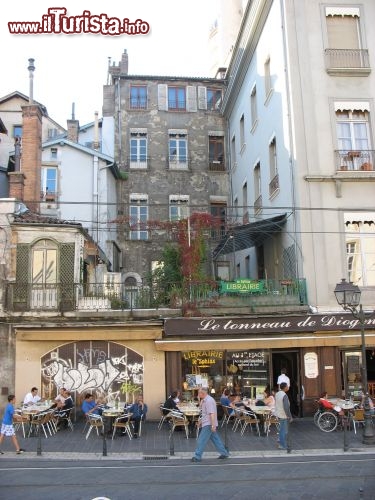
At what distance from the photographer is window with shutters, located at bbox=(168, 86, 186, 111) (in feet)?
95.3

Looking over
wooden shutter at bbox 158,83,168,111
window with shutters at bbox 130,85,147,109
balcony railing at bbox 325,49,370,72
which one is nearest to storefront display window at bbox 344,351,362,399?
balcony railing at bbox 325,49,370,72

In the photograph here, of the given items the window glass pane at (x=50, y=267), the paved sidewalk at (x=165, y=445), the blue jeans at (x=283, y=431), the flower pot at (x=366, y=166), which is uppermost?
the flower pot at (x=366, y=166)

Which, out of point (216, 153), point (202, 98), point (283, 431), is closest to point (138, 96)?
point (202, 98)

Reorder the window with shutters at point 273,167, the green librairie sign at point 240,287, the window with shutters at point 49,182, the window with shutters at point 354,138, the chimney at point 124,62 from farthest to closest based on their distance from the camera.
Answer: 1. the chimney at point 124,62
2. the window with shutters at point 49,182
3. the window with shutters at point 273,167
4. the window with shutters at point 354,138
5. the green librairie sign at point 240,287

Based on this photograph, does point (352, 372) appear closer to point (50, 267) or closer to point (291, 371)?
point (291, 371)

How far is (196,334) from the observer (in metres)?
17.0

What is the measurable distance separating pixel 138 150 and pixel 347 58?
12570 mm

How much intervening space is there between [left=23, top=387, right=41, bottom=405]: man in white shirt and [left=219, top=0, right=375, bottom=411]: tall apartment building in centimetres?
680

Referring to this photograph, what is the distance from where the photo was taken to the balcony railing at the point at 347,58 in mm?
18641

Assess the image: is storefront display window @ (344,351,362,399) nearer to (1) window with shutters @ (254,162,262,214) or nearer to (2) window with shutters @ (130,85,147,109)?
(1) window with shutters @ (254,162,262,214)

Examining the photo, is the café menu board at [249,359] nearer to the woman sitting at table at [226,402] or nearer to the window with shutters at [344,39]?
the woman sitting at table at [226,402]

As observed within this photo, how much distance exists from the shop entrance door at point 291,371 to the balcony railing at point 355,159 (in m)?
6.31

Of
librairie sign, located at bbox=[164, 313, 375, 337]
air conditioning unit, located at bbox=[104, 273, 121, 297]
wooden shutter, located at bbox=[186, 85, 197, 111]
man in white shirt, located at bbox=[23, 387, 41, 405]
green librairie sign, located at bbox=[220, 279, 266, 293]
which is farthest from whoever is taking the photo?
wooden shutter, located at bbox=[186, 85, 197, 111]

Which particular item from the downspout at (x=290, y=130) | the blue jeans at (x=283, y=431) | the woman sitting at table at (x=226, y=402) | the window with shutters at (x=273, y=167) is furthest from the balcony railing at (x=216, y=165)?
the blue jeans at (x=283, y=431)
